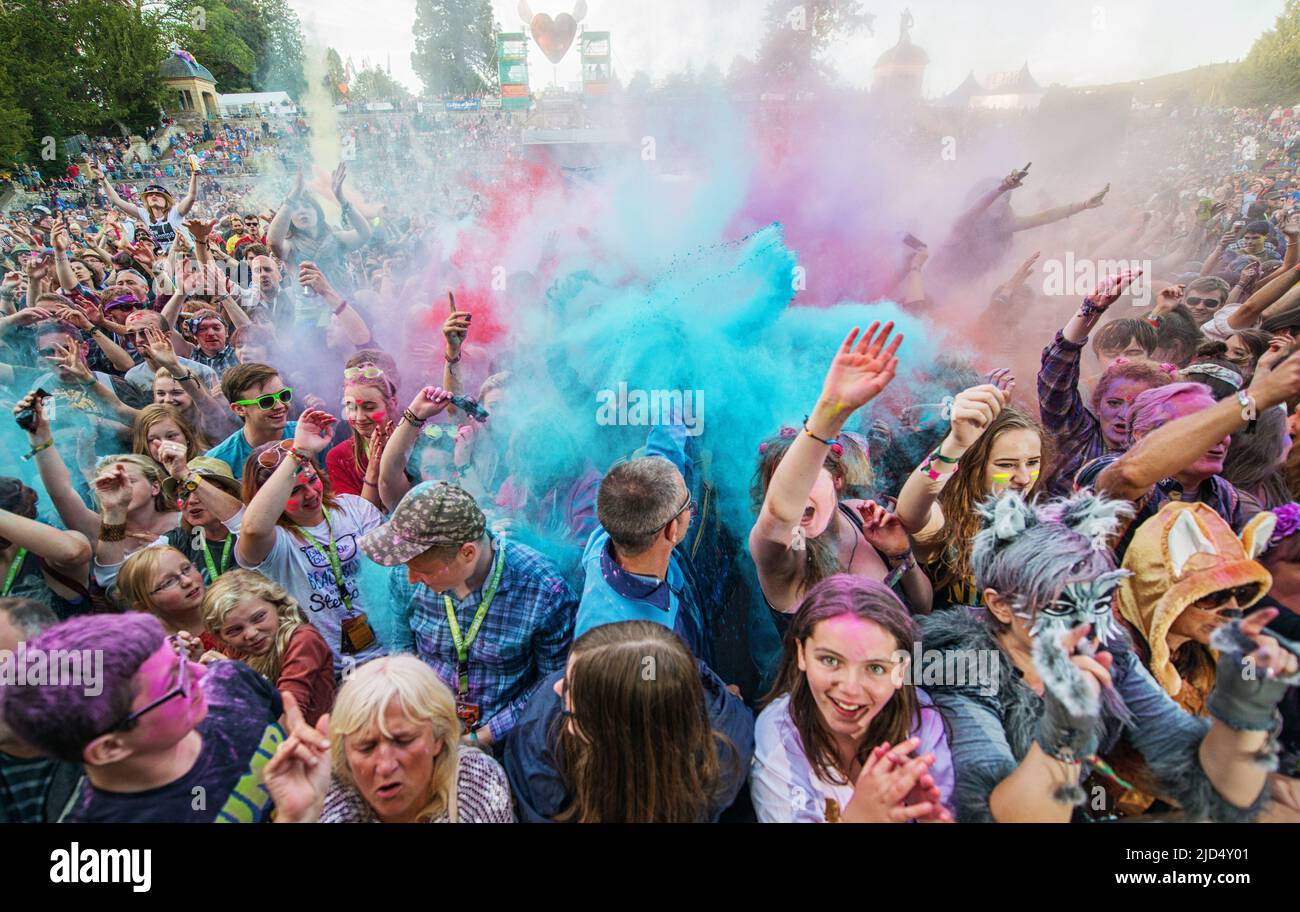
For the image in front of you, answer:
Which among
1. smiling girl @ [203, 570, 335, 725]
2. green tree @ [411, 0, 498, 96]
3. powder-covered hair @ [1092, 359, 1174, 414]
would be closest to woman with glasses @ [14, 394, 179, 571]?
smiling girl @ [203, 570, 335, 725]

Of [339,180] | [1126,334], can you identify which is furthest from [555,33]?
[1126,334]

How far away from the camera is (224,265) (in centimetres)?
366

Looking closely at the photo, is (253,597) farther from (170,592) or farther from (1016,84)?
(1016,84)

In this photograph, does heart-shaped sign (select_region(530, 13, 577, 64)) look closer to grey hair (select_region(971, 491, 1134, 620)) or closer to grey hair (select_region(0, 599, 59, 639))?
grey hair (select_region(971, 491, 1134, 620))

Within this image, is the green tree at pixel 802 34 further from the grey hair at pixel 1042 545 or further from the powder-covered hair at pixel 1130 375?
the grey hair at pixel 1042 545

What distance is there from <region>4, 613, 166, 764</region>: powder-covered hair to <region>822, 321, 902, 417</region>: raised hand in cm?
303

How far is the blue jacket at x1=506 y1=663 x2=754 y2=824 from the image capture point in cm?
269

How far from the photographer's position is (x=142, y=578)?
2848 mm

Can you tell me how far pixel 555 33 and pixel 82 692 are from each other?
3.59 m

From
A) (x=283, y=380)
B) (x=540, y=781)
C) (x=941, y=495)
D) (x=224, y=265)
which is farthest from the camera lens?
(x=224, y=265)

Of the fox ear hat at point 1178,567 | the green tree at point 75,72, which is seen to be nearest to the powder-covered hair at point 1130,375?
the fox ear hat at point 1178,567
